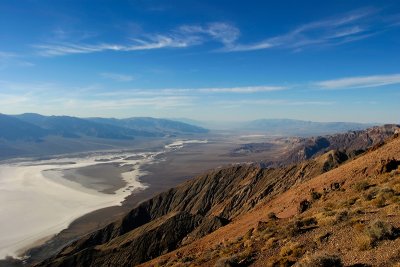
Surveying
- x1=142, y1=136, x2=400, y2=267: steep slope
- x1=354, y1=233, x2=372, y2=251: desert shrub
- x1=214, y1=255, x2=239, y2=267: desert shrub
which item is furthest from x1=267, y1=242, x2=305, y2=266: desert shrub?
x1=354, y1=233, x2=372, y2=251: desert shrub

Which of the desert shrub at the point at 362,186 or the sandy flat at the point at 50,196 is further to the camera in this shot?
the sandy flat at the point at 50,196

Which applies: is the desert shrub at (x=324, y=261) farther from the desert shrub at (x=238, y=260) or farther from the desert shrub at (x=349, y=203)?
the desert shrub at (x=349, y=203)

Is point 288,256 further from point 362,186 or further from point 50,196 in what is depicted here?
point 50,196

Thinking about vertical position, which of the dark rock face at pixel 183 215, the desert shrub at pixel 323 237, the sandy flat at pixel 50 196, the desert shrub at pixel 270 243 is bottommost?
the sandy flat at pixel 50 196

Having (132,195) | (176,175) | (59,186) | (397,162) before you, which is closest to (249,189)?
(397,162)

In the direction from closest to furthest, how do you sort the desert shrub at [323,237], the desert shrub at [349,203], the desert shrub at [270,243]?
the desert shrub at [323,237] → the desert shrub at [270,243] → the desert shrub at [349,203]

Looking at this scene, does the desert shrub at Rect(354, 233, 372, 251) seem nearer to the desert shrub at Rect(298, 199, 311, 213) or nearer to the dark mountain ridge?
the desert shrub at Rect(298, 199, 311, 213)

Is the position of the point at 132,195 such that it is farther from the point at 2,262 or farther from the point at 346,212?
the point at 346,212

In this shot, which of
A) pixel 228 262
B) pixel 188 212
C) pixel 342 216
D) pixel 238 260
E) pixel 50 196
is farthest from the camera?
pixel 50 196

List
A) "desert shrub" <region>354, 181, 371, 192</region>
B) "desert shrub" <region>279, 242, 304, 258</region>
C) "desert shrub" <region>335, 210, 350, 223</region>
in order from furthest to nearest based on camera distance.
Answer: "desert shrub" <region>354, 181, 371, 192</region>, "desert shrub" <region>335, 210, 350, 223</region>, "desert shrub" <region>279, 242, 304, 258</region>

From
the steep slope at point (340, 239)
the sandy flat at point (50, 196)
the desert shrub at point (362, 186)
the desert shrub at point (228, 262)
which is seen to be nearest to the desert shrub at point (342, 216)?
the steep slope at point (340, 239)

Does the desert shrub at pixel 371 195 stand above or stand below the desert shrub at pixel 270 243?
above

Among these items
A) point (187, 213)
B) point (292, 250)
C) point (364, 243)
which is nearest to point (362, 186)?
point (292, 250)
